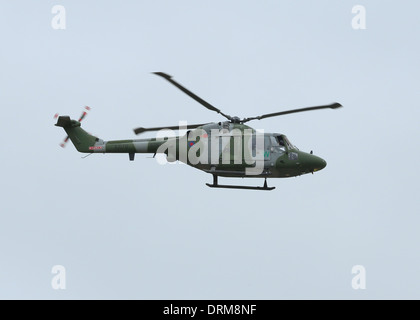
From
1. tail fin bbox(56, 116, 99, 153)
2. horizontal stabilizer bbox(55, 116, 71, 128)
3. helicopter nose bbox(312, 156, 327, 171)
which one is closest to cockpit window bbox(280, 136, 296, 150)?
helicopter nose bbox(312, 156, 327, 171)

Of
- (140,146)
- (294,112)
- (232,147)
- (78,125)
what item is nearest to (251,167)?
(232,147)

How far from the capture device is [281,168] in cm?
2100

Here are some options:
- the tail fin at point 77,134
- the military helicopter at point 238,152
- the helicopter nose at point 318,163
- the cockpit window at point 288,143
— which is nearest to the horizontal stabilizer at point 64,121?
the tail fin at point 77,134

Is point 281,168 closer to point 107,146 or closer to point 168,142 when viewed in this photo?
point 168,142

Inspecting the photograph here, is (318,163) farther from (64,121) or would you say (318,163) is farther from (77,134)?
(64,121)

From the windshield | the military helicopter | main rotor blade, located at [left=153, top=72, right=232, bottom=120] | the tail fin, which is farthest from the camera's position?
the tail fin

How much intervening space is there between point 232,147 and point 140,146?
3.29 m

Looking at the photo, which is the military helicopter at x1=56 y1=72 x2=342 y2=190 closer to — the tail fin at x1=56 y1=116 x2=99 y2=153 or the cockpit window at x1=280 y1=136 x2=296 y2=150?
the cockpit window at x1=280 y1=136 x2=296 y2=150

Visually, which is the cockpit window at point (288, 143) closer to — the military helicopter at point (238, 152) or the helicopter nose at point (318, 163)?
the military helicopter at point (238, 152)

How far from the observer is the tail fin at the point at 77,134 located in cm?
2245

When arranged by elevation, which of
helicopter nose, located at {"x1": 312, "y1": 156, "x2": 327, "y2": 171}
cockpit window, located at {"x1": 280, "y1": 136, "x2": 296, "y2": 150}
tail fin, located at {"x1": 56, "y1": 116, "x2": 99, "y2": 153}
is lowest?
helicopter nose, located at {"x1": 312, "y1": 156, "x2": 327, "y2": 171}

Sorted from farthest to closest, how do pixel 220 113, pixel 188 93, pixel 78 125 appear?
pixel 78 125 → pixel 220 113 → pixel 188 93

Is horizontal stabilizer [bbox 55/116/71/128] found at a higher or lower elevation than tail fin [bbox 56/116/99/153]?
higher

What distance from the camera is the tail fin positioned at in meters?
22.5
